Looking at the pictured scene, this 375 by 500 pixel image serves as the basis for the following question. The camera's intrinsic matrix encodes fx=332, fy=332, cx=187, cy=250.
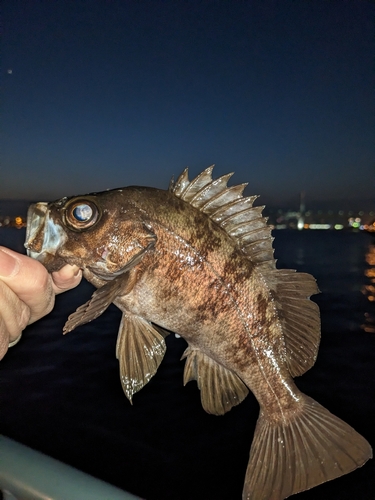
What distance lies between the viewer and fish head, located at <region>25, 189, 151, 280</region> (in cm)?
246

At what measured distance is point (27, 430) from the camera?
7145mm

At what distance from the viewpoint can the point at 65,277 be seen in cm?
257

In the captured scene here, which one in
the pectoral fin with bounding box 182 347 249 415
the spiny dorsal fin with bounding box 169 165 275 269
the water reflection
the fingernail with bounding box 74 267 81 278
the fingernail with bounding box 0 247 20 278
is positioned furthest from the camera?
the water reflection

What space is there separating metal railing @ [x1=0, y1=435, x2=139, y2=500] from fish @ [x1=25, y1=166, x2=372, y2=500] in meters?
0.91

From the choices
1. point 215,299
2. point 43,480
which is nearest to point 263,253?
point 215,299

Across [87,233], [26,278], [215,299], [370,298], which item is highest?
[87,233]

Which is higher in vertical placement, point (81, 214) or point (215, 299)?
point (81, 214)

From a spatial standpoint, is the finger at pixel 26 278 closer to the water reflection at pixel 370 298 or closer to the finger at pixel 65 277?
the finger at pixel 65 277

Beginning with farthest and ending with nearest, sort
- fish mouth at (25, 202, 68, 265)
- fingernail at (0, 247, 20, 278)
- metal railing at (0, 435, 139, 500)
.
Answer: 1. fish mouth at (25, 202, 68, 265)
2. fingernail at (0, 247, 20, 278)
3. metal railing at (0, 435, 139, 500)

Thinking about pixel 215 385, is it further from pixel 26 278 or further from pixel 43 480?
pixel 26 278

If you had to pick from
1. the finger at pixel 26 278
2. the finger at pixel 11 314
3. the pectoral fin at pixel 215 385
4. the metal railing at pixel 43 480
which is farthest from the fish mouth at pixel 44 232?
the pectoral fin at pixel 215 385

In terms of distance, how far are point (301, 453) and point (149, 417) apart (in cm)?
577

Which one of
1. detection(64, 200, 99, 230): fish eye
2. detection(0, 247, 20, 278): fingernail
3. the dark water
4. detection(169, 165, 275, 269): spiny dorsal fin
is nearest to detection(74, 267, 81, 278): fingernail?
detection(64, 200, 99, 230): fish eye

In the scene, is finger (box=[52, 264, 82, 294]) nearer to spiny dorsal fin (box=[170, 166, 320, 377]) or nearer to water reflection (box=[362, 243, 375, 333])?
spiny dorsal fin (box=[170, 166, 320, 377])
